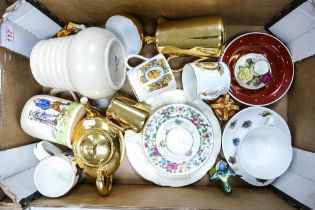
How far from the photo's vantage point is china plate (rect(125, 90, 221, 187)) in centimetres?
102

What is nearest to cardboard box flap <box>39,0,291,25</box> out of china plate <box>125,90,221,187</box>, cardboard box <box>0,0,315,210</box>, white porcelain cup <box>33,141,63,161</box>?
cardboard box <box>0,0,315,210</box>

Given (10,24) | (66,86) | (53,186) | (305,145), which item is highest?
(10,24)

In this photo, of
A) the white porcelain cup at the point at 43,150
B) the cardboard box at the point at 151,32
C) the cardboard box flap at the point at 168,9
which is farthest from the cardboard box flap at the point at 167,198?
the cardboard box flap at the point at 168,9

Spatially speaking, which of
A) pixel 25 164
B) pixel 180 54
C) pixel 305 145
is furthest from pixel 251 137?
pixel 25 164

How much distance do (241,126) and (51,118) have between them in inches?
19.7

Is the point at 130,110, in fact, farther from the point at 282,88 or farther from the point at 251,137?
the point at 282,88

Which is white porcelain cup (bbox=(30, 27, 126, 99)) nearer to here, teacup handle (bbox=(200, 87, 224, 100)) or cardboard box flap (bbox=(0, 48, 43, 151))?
cardboard box flap (bbox=(0, 48, 43, 151))

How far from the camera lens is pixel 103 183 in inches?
36.5

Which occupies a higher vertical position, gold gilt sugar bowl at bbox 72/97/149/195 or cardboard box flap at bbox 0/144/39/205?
gold gilt sugar bowl at bbox 72/97/149/195

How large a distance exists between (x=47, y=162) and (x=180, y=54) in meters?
0.45

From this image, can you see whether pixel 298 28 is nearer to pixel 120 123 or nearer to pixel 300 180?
pixel 300 180

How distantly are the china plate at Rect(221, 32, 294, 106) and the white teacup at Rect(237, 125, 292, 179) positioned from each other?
0.38 feet

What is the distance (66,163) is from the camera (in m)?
0.98

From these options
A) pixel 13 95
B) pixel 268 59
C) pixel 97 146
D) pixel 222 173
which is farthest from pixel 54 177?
pixel 268 59
